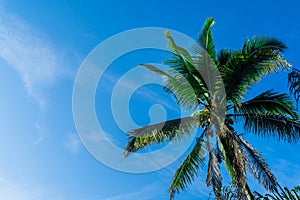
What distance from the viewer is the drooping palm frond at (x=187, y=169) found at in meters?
12.0

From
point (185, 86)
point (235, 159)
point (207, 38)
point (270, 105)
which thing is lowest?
point (235, 159)

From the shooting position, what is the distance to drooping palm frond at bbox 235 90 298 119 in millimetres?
11727

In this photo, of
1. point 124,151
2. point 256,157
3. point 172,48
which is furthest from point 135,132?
point 256,157

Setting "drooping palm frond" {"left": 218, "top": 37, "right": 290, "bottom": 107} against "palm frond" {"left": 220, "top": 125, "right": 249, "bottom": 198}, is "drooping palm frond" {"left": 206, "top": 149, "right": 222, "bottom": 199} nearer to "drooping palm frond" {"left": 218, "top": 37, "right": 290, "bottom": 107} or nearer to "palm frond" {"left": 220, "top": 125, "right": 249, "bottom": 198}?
"palm frond" {"left": 220, "top": 125, "right": 249, "bottom": 198}

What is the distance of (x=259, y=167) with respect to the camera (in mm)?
12125

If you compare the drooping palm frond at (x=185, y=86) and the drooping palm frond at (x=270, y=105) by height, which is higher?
the drooping palm frond at (x=185, y=86)

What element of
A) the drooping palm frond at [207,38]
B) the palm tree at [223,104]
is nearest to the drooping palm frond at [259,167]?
the palm tree at [223,104]

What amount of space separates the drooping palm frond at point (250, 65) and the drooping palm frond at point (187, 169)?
216cm

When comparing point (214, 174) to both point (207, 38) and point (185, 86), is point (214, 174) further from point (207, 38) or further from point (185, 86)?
point (207, 38)

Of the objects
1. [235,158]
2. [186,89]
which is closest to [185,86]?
[186,89]

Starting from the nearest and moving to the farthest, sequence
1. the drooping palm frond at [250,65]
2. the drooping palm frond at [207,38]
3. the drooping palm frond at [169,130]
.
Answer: the drooping palm frond at [250,65], the drooping palm frond at [207,38], the drooping palm frond at [169,130]

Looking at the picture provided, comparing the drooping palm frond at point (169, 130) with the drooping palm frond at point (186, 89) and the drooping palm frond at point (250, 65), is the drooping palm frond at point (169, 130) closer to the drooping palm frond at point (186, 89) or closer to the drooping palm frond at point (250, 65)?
the drooping palm frond at point (186, 89)

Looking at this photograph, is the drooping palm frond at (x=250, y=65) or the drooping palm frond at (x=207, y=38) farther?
the drooping palm frond at (x=207, y=38)

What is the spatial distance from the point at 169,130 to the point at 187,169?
5.02 feet
